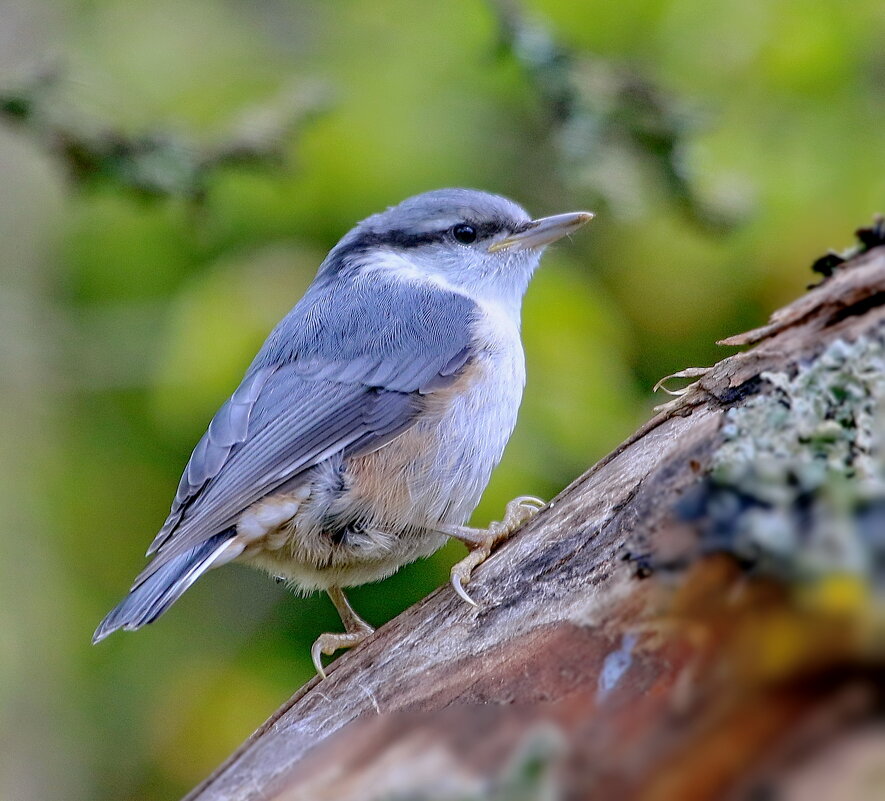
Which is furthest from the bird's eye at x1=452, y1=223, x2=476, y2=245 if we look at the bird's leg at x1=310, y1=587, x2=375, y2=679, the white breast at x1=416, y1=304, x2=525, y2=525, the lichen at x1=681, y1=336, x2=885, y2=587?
the lichen at x1=681, y1=336, x2=885, y2=587

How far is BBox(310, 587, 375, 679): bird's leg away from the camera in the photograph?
268 centimetres

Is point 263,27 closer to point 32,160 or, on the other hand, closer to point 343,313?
point 32,160

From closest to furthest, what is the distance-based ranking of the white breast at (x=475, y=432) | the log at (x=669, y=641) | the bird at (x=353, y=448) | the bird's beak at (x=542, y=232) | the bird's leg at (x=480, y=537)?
the log at (x=669, y=641), the bird's leg at (x=480, y=537), the bird at (x=353, y=448), the white breast at (x=475, y=432), the bird's beak at (x=542, y=232)

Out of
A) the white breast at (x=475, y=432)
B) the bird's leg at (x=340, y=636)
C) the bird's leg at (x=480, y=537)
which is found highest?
the white breast at (x=475, y=432)

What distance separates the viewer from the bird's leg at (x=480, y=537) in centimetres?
228

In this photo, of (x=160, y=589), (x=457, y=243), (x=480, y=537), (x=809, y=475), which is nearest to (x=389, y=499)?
(x=480, y=537)

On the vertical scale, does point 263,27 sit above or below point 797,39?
above

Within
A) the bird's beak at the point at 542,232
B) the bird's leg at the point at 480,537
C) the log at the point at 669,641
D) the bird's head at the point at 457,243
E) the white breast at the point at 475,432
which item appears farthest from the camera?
the bird's head at the point at 457,243

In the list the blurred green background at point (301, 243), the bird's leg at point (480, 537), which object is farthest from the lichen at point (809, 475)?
the blurred green background at point (301, 243)

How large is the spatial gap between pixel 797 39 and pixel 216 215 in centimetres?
199

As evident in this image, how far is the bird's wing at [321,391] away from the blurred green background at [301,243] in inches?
18.7

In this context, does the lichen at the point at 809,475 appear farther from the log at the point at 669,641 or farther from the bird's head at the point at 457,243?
the bird's head at the point at 457,243

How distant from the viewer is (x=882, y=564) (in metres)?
1.13

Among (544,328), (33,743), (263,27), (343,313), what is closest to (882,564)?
(343,313)
